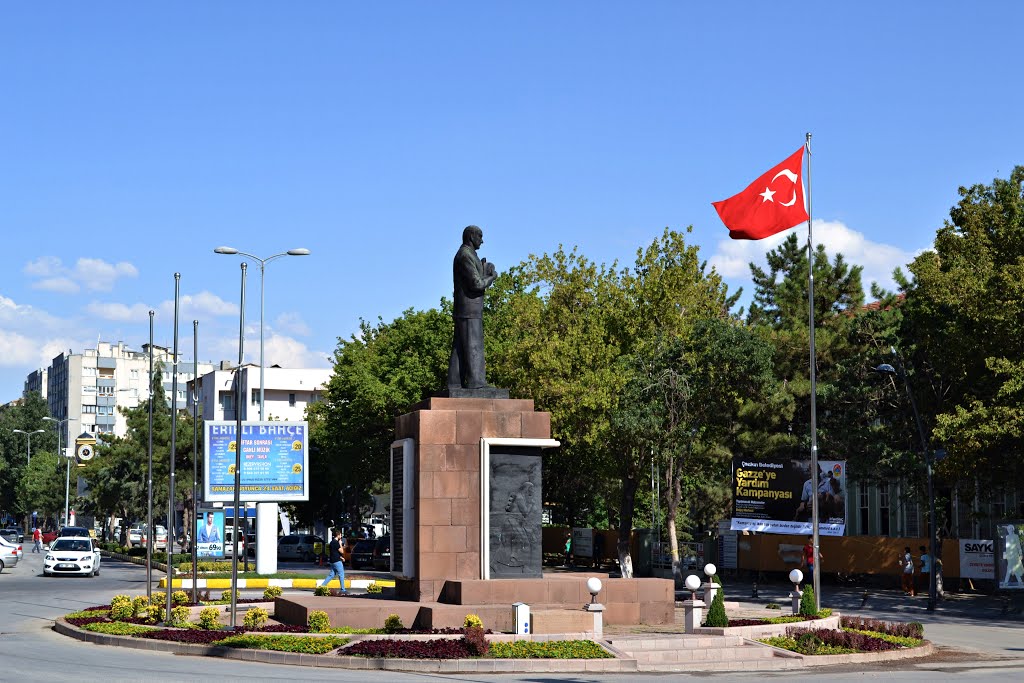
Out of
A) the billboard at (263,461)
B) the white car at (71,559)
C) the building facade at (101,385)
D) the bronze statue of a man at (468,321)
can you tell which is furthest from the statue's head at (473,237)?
the building facade at (101,385)

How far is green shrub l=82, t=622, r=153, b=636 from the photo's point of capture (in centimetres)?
2473

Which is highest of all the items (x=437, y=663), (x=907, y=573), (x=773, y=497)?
(x=773, y=497)

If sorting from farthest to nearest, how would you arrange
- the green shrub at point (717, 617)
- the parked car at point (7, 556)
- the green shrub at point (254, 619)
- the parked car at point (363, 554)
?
1. the parked car at point (363, 554)
2. the parked car at point (7, 556)
3. the green shrub at point (717, 617)
4. the green shrub at point (254, 619)

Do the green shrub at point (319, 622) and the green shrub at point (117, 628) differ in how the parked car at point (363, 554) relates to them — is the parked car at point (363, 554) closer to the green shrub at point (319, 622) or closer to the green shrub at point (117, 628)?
the green shrub at point (117, 628)

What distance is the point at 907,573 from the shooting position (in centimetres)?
4469

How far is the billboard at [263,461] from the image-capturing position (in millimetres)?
47062

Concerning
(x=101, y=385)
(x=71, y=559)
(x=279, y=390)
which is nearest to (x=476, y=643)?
(x=71, y=559)

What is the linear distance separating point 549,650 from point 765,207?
12.3m

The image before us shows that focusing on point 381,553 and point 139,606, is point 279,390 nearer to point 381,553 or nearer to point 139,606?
point 381,553

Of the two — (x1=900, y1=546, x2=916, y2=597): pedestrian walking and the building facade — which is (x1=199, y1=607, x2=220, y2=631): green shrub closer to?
(x1=900, y1=546, x2=916, y2=597): pedestrian walking

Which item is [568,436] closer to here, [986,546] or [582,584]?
[986,546]

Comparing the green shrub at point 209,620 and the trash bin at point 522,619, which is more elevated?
the trash bin at point 522,619

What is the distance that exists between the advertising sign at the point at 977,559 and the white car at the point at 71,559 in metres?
33.6

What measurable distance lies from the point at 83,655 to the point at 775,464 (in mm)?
30172
